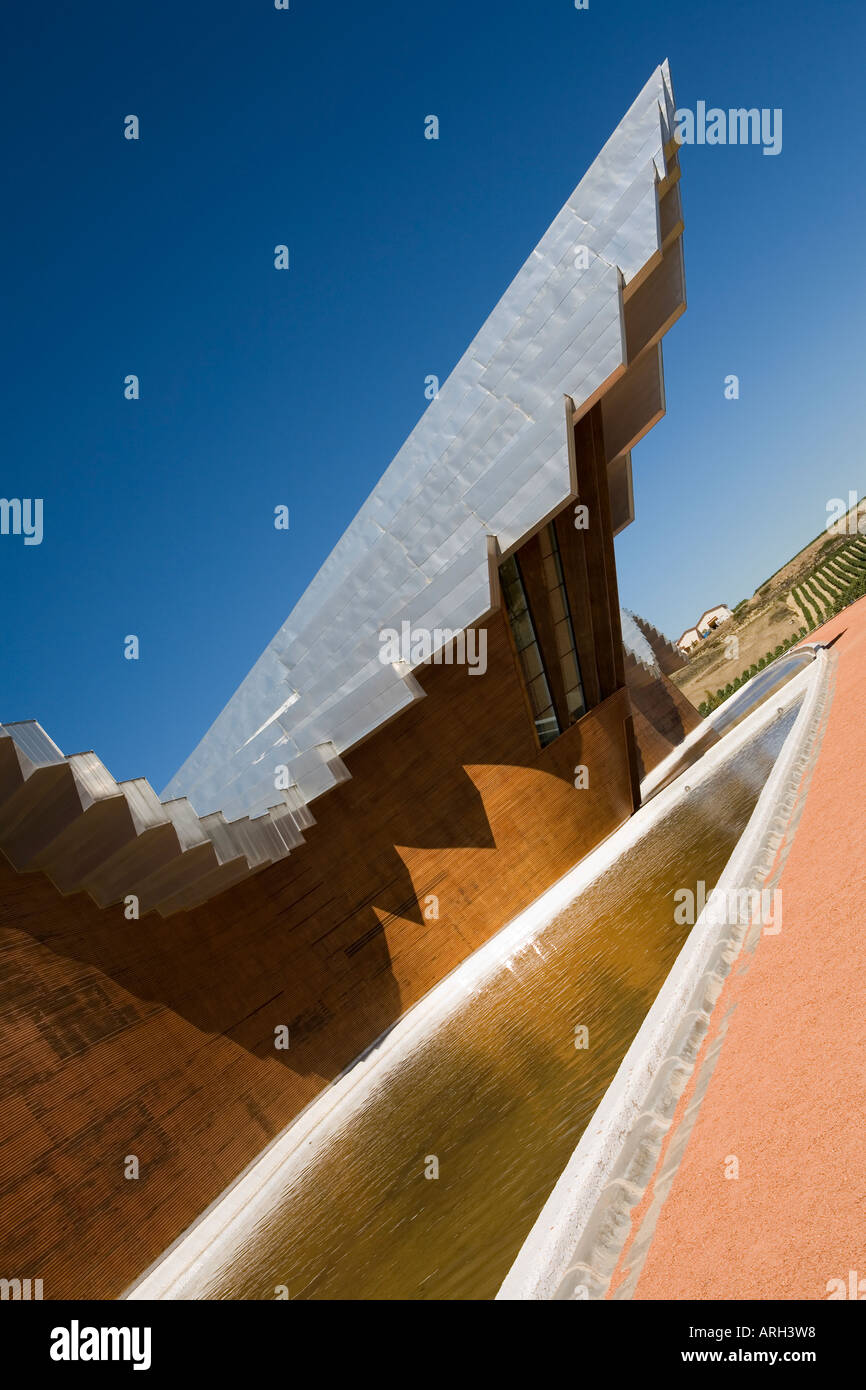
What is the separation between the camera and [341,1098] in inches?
472

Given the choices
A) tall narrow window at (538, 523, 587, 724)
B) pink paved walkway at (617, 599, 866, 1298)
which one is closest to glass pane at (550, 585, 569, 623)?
tall narrow window at (538, 523, 587, 724)

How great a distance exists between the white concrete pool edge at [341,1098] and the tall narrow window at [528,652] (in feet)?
9.73

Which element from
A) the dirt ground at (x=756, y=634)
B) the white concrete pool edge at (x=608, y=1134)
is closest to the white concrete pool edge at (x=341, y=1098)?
the white concrete pool edge at (x=608, y=1134)

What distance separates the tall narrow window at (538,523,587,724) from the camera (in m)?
15.8

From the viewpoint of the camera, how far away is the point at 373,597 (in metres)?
15.3

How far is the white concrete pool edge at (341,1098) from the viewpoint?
920 centimetres

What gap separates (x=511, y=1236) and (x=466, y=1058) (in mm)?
4433

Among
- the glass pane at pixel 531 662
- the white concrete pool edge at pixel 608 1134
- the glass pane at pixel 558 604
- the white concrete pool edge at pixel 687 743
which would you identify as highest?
the glass pane at pixel 558 604

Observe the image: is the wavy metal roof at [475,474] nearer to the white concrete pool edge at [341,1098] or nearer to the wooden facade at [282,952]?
the wooden facade at [282,952]

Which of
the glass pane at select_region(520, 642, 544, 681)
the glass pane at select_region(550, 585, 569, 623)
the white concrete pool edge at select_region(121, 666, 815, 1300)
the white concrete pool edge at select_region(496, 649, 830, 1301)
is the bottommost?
the white concrete pool edge at select_region(121, 666, 815, 1300)

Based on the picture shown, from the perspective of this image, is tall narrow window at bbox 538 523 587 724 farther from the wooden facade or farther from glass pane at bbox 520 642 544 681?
glass pane at bbox 520 642 544 681

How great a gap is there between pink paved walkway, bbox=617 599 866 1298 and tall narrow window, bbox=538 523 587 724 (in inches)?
380
